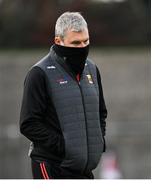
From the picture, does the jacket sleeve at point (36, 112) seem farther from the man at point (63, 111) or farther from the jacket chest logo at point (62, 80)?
the jacket chest logo at point (62, 80)

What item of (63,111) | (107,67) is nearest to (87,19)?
(107,67)

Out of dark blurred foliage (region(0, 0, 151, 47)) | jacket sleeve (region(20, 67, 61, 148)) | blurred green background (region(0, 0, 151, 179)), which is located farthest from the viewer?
dark blurred foliage (region(0, 0, 151, 47))

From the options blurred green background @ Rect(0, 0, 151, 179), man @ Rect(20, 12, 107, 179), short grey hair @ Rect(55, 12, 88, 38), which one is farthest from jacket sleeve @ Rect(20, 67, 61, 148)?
blurred green background @ Rect(0, 0, 151, 179)

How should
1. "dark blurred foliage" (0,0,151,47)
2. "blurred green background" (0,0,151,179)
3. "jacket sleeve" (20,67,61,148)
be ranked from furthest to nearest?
"dark blurred foliage" (0,0,151,47)
"blurred green background" (0,0,151,179)
"jacket sleeve" (20,67,61,148)

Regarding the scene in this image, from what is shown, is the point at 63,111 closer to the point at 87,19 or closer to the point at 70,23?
the point at 70,23

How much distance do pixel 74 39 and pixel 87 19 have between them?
1788 centimetres

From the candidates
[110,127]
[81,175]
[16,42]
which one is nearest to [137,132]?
→ [110,127]

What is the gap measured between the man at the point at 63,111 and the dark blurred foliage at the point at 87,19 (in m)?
17.4

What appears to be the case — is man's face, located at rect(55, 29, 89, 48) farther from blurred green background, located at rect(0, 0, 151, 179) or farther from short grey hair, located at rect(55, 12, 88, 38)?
blurred green background, located at rect(0, 0, 151, 179)

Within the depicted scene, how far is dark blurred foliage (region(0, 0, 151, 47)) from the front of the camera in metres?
23.9

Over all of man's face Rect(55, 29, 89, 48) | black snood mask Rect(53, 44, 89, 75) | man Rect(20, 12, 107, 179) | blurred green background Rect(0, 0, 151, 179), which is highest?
man's face Rect(55, 29, 89, 48)

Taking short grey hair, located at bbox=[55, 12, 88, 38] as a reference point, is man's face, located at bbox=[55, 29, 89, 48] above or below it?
below

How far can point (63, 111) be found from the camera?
6191mm

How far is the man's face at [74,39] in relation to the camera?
20.4 feet
